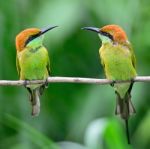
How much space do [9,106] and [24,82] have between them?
90 cm

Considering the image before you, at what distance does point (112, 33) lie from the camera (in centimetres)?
379

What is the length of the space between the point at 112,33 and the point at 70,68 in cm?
98

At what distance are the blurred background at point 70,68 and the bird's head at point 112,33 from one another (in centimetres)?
53

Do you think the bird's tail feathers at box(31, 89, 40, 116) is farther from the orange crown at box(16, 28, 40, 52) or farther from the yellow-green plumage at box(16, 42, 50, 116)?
the orange crown at box(16, 28, 40, 52)

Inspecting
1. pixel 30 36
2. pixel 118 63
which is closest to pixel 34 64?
pixel 30 36

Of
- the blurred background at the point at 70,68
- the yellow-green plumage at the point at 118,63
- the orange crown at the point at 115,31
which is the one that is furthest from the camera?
the blurred background at the point at 70,68

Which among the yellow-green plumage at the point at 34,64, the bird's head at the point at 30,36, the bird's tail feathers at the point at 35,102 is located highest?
the bird's head at the point at 30,36

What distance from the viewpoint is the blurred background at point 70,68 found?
4426mm

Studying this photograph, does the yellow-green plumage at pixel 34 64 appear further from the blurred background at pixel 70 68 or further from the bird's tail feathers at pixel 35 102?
the blurred background at pixel 70 68

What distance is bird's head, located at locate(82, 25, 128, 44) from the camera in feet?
12.3

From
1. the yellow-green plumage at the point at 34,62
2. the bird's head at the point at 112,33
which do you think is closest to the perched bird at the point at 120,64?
the bird's head at the point at 112,33

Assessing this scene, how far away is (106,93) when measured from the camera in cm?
455

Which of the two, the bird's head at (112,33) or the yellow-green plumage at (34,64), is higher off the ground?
the bird's head at (112,33)

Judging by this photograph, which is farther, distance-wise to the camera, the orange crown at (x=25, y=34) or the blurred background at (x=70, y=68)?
the blurred background at (x=70, y=68)
